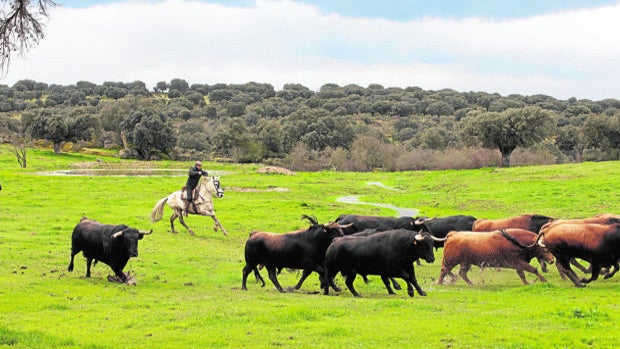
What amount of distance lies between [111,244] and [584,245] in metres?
12.3

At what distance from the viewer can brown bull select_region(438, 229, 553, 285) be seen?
53.5 ft

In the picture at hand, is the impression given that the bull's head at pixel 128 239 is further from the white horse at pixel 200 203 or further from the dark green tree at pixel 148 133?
the dark green tree at pixel 148 133

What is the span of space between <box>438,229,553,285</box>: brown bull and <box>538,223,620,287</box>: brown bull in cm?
51

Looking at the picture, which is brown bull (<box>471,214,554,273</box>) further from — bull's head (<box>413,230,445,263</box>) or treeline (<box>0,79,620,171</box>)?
treeline (<box>0,79,620,171</box>)

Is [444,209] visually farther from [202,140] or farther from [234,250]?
[202,140]

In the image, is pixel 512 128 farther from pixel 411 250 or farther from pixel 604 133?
pixel 411 250

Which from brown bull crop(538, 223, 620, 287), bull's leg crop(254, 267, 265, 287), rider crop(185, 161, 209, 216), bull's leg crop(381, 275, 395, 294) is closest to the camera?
bull's leg crop(381, 275, 395, 294)

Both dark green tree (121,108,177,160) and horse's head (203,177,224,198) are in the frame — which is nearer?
horse's head (203,177,224,198)

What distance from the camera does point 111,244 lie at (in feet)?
52.3

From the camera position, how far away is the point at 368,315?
1148 centimetres

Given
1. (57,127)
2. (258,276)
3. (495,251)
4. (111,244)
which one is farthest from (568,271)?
(57,127)

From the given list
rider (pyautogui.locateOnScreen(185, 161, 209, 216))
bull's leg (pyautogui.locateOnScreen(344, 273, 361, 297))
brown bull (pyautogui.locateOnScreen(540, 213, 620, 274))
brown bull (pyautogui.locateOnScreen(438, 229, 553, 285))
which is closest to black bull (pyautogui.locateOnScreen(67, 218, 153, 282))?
bull's leg (pyautogui.locateOnScreen(344, 273, 361, 297))

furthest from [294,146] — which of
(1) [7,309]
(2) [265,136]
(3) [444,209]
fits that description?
(1) [7,309]

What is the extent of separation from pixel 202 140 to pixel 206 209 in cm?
8462
